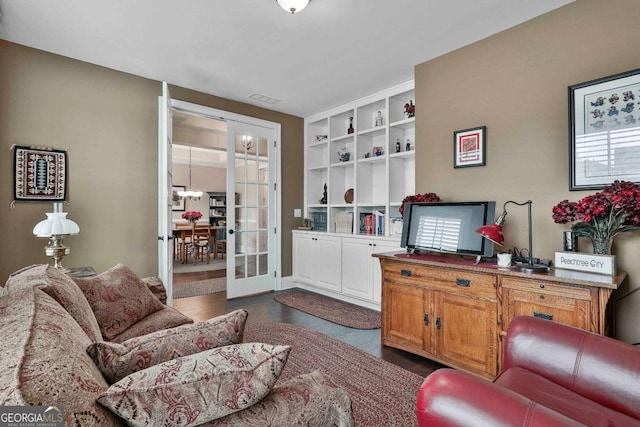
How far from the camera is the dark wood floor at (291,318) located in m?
2.61

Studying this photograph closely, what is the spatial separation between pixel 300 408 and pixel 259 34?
2.77 meters

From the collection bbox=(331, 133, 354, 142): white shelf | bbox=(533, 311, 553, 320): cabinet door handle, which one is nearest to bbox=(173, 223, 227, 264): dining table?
bbox=(331, 133, 354, 142): white shelf

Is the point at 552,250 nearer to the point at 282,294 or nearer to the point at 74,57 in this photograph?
the point at 282,294

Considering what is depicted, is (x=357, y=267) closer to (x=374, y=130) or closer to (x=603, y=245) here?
(x=374, y=130)

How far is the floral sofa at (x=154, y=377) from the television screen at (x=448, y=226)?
1860mm

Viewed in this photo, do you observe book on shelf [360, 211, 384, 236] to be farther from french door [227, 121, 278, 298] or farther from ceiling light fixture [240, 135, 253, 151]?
ceiling light fixture [240, 135, 253, 151]

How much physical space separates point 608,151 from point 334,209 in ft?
10.4

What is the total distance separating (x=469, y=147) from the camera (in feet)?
9.52

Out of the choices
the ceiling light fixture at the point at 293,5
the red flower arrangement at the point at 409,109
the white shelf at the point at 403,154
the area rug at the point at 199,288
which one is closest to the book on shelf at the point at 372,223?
the white shelf at the point at 403,154

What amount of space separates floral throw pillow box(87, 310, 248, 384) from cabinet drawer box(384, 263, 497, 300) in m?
1.75

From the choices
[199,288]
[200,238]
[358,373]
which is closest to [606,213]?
[358,373]

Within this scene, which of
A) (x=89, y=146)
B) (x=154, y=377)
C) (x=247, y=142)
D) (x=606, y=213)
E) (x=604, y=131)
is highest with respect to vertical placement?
(x=247, y=142)

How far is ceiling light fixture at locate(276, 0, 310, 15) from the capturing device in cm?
221

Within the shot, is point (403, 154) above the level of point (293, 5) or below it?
below
